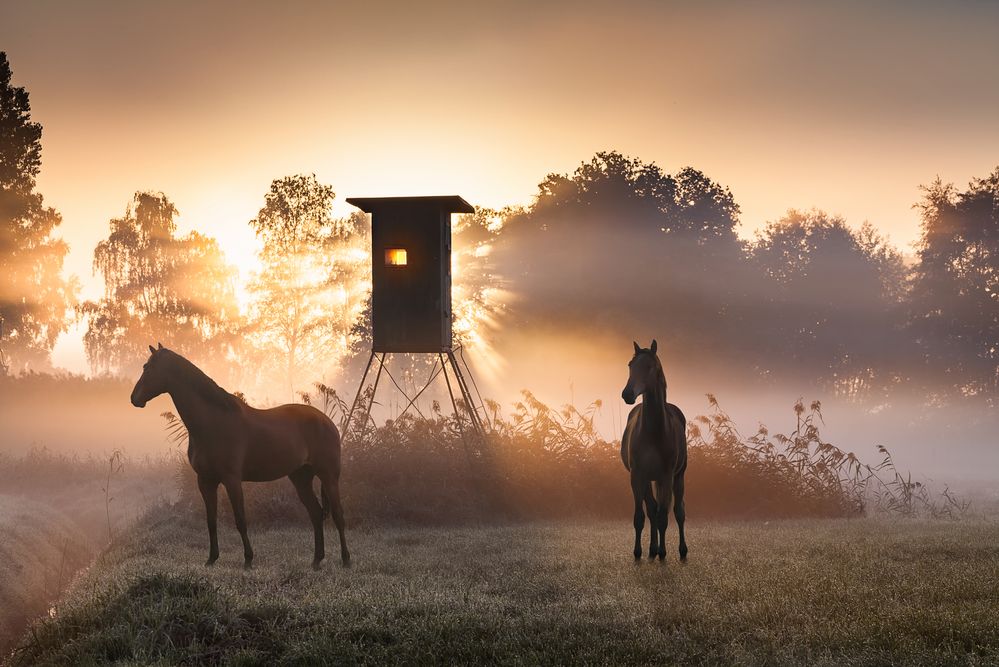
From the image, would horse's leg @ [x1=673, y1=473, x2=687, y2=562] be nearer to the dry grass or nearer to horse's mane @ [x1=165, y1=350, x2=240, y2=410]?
horse's mane @ [x1=165, y1=350, x2=240, y2=410]

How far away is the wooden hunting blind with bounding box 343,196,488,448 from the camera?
57.9 ft

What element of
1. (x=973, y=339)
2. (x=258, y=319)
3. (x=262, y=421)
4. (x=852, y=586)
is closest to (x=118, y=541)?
(x=262, y=421)

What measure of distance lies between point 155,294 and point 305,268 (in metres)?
9.88

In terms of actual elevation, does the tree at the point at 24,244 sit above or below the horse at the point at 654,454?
above

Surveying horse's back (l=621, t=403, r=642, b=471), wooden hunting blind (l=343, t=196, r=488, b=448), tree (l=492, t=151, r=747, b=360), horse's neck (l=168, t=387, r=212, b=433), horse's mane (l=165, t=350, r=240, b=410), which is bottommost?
horse's back (l=621, t=403, r=642, b=471)

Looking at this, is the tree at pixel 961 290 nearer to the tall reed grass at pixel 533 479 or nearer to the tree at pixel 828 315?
the tree at pixel 828 315

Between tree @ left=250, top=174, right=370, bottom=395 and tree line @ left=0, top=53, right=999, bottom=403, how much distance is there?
9 cm

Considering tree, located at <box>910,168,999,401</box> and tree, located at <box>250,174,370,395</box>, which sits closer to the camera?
tree, located at <box>910,168,999,401</box>

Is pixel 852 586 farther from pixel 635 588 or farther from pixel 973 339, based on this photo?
pixel 973 339

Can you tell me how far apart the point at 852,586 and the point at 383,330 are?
1093cm

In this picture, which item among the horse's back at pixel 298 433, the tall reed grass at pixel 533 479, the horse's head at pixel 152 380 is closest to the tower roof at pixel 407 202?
the tall reed grass at pixel 533 479

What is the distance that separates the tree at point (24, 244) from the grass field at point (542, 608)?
26.9m

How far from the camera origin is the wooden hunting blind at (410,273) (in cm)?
1766

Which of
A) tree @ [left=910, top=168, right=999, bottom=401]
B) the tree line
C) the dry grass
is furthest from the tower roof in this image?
tree @ [left=910, top=168, right=999, bottom=401]
